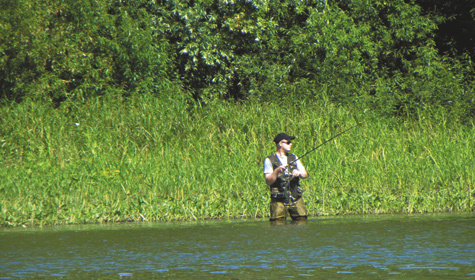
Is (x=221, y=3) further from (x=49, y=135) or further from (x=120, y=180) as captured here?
(x=120, y=180)

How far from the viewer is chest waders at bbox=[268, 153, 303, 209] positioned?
8789 millimetres

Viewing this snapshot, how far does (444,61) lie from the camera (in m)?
20.1

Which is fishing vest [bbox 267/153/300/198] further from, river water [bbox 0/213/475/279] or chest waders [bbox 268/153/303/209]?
river water [bbox 0/213/475/279]

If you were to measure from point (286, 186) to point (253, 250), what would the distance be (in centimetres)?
216

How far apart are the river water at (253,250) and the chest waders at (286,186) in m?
0.34

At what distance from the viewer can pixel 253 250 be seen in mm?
6793

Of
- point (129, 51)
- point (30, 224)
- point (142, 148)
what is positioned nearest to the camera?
point (30, 224)

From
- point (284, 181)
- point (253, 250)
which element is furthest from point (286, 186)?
point (253, 250)

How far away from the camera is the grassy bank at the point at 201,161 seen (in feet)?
33.5

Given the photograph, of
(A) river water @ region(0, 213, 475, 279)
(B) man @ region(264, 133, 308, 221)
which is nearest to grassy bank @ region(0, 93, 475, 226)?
(A) river water @ region(0, 213, 475, 279)

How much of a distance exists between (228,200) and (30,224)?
282cm

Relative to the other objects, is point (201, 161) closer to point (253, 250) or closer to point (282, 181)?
point (282, 181)

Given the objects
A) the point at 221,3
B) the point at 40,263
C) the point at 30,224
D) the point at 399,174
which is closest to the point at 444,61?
the point at 221,3

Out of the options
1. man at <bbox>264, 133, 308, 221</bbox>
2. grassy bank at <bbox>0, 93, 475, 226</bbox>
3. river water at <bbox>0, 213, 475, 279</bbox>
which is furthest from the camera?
grassy bank at <bbox>0, 93, 475, 226</bbox>
